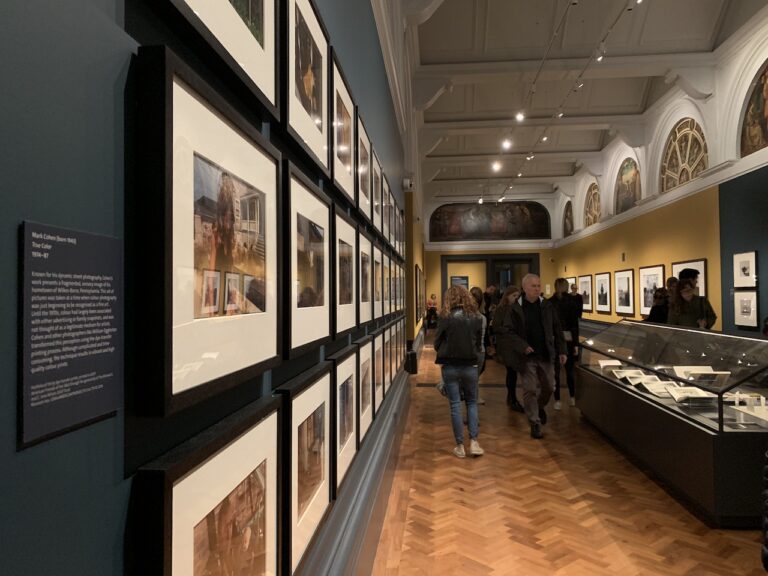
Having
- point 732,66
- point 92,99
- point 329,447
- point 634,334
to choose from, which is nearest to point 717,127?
point 732,66

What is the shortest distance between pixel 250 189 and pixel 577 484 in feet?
15.2

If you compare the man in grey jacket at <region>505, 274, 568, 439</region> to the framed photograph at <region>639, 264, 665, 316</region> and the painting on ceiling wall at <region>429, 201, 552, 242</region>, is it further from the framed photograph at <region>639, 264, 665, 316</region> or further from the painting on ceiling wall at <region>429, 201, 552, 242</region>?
the painting on ceiling wall at <region>429, 201, 552, 242</region>

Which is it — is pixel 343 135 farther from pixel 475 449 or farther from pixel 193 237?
pixel 475 449

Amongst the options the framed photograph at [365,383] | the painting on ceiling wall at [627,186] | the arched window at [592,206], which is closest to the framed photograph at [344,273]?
the framed photograph at [365,383]

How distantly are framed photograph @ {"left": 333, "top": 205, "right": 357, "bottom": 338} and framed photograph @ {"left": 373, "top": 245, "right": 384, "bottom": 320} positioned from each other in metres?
0.77

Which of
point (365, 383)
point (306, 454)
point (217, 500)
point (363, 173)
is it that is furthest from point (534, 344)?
point (217, 500)

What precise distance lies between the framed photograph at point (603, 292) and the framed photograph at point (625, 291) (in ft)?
2.01

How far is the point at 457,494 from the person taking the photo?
14.2 ft

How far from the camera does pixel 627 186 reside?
14531 mm

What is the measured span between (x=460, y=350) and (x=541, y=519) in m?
1.87

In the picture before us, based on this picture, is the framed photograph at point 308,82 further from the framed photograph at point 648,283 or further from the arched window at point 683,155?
the framed photograph at point 648,283

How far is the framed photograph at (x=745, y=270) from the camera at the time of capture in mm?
8078

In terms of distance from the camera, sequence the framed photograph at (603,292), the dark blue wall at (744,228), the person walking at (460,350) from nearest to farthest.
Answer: the person walking at (460,350) → the dark blue wall at (744,228) → the framed photograph at (603,292)

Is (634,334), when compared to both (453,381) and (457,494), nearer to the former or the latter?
(453,381)
